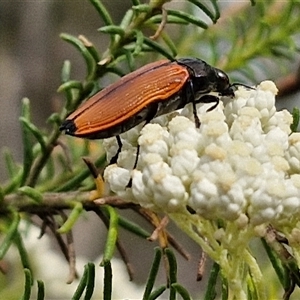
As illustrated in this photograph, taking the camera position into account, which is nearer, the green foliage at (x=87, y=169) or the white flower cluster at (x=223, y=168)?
the white flower cluster at (x=223, y=168)

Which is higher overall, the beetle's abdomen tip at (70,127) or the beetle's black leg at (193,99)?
the beetle's black leg at (193,99)

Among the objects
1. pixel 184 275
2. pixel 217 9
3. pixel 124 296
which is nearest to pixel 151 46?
pixel 217 9

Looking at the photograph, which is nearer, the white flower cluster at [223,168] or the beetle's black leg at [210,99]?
the white flower cluster at [223,168]

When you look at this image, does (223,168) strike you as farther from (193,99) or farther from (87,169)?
(87,169)

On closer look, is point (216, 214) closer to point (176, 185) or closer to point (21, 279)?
point (176, 185)

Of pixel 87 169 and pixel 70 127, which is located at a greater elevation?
pixel 70 127

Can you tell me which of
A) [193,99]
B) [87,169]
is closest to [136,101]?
[193,99]
